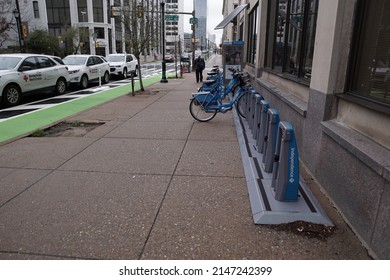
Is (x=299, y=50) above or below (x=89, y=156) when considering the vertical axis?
above

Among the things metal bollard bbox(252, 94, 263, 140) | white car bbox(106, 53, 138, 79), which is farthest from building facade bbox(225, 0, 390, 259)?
white car bbox(106, 53, 138, 79)

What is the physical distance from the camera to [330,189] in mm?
3752

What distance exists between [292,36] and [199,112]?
2949 mm

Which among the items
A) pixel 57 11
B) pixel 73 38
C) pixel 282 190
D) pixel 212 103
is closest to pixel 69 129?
pixel 212 103

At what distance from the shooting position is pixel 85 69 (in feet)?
52.3

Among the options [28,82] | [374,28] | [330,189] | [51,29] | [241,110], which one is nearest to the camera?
[374,28]

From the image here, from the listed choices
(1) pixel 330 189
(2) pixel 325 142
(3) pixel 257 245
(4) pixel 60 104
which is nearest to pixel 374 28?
(2) pixel 325 142

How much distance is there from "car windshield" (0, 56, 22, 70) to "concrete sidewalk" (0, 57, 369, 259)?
5.59 metres

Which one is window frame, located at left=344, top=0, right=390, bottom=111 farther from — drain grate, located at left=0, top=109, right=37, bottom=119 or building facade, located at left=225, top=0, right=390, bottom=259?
drain grate, located at left=0, top=109, right=37, bottom=119

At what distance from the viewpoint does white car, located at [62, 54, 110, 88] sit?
15.2 m

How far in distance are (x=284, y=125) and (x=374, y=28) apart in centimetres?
139

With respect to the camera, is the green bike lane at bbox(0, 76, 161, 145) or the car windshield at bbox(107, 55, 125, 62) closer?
the green bike lane at bbox(0, 76, 161, 145)

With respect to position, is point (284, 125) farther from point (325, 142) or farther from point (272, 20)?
point (272, 20)

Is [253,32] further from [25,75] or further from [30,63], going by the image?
[25,75]
